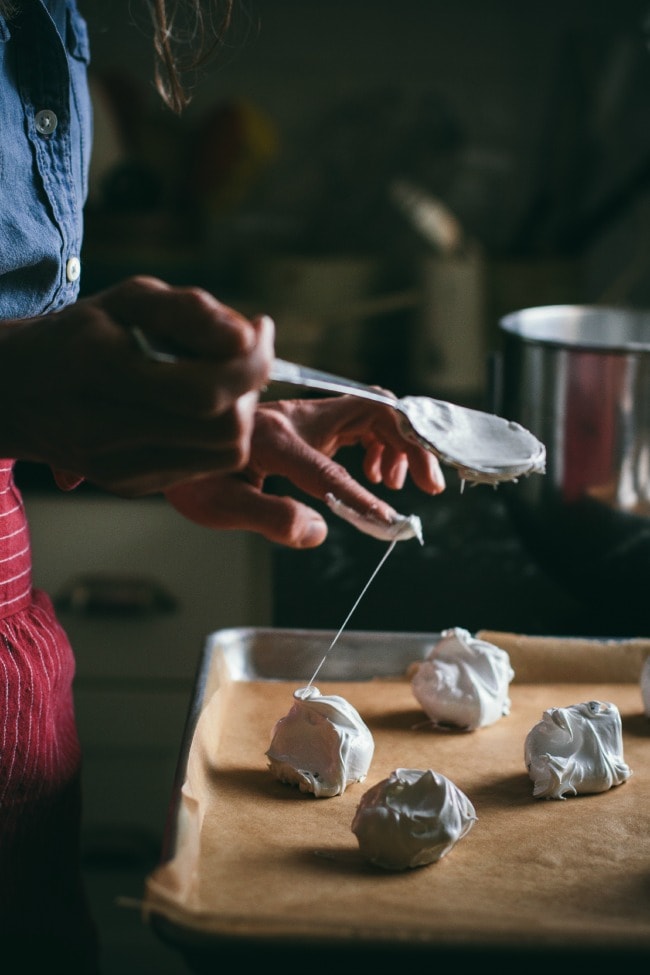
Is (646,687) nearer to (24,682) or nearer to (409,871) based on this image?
(409,871)

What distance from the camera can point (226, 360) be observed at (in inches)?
23.5

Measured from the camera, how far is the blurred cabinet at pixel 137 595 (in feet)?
Result: 5.27

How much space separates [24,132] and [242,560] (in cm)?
85

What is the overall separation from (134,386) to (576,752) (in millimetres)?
502

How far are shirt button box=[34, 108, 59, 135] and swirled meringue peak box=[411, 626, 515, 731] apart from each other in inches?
22.6

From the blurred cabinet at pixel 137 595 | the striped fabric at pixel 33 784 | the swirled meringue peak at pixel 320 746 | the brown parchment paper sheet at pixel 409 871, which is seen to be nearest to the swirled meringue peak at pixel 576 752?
the brown parchment paper sheet at pixel 409 871

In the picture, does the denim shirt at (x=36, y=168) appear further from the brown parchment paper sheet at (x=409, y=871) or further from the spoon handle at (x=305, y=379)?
the brown parchment paper sheet at (x=409, y=871)

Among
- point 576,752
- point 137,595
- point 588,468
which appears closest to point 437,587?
point 588,468

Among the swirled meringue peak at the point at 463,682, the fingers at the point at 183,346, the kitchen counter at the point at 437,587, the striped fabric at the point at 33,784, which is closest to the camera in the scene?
the fingers at the point at 183,346

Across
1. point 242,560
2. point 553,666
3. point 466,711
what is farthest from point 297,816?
point 242,560

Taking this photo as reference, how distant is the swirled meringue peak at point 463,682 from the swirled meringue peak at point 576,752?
0.23ft

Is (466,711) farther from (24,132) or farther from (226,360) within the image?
(24,132)

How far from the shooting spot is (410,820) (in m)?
0.76

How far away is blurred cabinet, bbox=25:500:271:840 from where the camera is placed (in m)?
1.61
